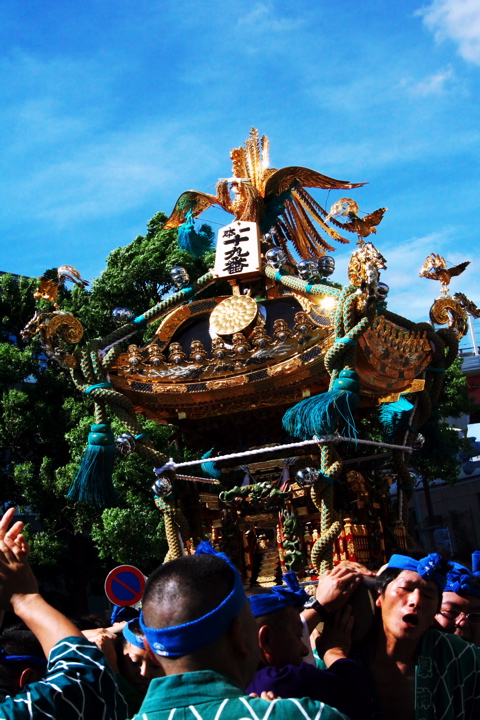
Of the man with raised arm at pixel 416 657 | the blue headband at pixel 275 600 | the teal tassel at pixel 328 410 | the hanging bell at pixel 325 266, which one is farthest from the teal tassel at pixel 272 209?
the blue headband at pixel 275 600

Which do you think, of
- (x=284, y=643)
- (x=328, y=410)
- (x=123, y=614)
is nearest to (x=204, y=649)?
(x=284, y=643)

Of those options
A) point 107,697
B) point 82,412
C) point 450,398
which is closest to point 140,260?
point 82,412

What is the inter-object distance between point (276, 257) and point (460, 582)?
4556 mm

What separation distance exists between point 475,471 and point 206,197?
57.4ft

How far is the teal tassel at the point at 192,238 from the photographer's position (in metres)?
8.14

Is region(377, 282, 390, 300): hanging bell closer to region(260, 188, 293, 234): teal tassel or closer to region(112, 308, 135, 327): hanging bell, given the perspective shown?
region(260, 188, 293, 234): teal tassel

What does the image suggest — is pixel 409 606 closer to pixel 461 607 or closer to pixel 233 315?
pixel 461 607

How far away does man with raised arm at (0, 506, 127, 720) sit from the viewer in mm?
1756

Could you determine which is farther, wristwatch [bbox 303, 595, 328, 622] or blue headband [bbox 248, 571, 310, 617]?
wristwatch [bbox 303, 595, 328, 622]

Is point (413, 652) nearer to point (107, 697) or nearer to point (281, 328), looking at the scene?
point (107, 697)

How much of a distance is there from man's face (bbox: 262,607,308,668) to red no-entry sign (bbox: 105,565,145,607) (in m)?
2.43

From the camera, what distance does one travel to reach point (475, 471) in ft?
77.0

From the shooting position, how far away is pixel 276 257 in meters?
7.42

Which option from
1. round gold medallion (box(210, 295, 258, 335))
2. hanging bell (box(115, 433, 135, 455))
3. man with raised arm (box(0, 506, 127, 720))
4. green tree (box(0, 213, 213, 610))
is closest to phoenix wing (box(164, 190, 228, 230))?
round gold medallion (box(210, 295, 258, 335))
